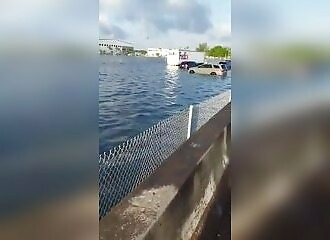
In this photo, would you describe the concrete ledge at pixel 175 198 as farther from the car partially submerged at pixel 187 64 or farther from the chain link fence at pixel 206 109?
the car partially submerged at pixel 187 64

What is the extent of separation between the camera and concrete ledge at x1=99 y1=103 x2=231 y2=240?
191 centimetres

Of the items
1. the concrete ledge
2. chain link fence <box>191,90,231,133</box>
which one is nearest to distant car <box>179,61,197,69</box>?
chain link fence <box>191,90,231,133</box>

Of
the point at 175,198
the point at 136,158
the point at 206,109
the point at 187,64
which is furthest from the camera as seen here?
the point at 187,64

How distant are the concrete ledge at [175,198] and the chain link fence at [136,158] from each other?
253 millimetres

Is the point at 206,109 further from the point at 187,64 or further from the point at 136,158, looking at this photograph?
the point at 187,64

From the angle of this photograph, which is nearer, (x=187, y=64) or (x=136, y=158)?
(x=136, y=158)

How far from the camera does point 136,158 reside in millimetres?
3178

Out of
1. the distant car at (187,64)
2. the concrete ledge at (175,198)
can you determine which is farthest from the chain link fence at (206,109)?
the distant car at (187,64)

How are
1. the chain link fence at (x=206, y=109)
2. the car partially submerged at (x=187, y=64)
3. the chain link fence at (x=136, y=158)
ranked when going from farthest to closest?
the car partially submerged at (x=187, y=64)
the chain link fence at (x=206, y=109)
the chain link fence at (x=136, y=158)

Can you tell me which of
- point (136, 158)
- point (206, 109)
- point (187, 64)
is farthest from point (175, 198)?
point (187, 64)

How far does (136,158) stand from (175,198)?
3.06 ft

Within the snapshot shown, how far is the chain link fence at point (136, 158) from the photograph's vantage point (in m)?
2.57
